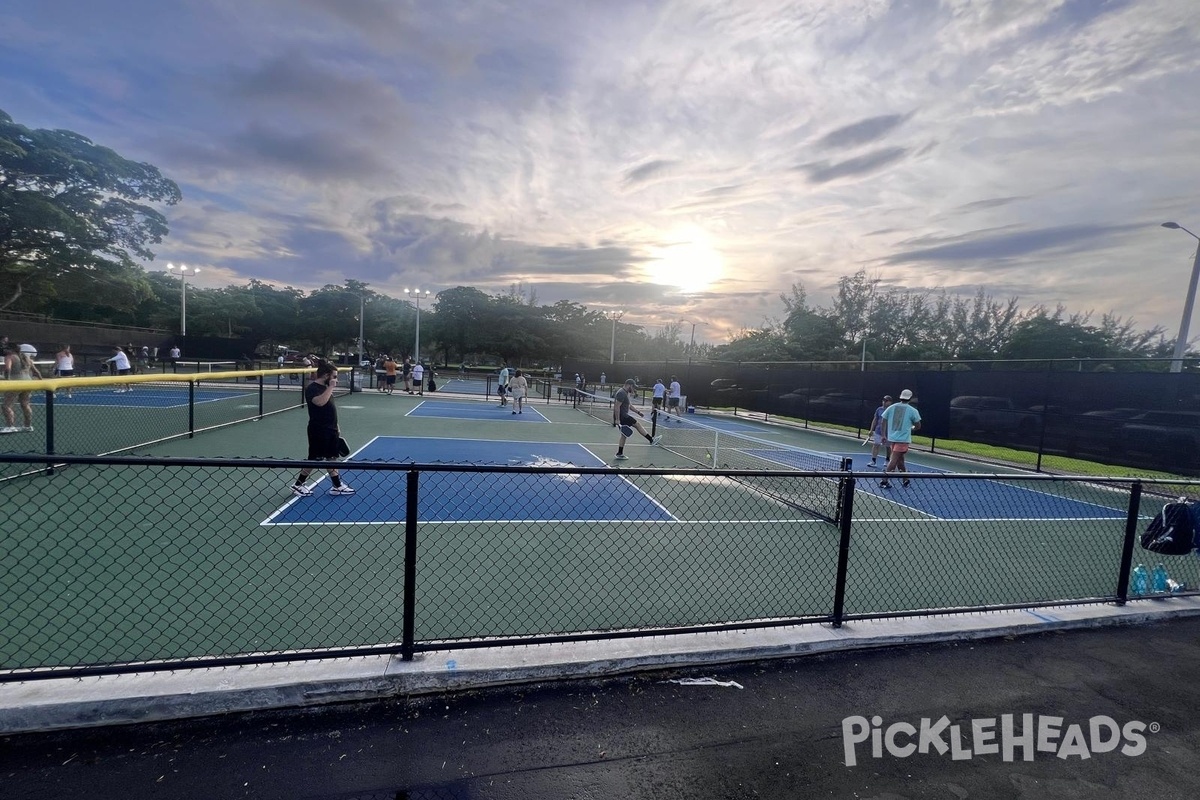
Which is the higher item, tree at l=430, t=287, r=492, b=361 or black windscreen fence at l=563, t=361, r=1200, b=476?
tree at l=430, t=287, r=492, b=361

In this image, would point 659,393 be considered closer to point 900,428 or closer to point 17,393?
point 900,428

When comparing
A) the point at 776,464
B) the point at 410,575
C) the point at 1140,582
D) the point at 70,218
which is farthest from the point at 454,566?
the point at 70,218

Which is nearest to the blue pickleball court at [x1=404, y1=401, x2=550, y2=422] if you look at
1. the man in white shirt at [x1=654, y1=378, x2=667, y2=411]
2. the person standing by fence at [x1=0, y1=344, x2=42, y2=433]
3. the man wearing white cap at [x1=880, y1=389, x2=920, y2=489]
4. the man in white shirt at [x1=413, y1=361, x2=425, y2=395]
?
the man in white shirt at [x1=413, y1=361, x2=425, y2=395]

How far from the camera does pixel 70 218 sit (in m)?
32.5

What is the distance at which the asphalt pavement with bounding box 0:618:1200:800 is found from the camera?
8.20 ft

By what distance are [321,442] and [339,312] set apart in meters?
73.4

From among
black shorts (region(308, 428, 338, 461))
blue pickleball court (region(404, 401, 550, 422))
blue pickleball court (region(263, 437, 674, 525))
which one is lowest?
blue pickleball court (region(404, 401, 550, 422))

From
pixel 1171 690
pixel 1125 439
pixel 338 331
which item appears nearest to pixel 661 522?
pixel 1171 690

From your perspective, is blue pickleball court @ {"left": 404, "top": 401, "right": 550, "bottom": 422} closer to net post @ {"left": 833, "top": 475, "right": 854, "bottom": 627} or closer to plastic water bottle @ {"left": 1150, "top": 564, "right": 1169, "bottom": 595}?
net post @ {"left": 833, "top": 475, "right": 854, "bottom": 627}

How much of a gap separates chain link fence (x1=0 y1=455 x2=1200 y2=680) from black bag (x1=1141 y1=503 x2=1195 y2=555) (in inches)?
9.9

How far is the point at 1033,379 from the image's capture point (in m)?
14.3

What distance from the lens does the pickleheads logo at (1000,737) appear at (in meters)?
2.94

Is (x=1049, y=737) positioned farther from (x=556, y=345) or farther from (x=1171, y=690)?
(x=556, y=345)

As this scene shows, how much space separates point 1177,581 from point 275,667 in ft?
26.5
